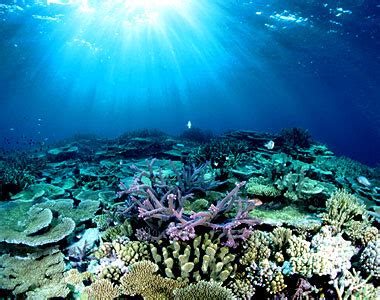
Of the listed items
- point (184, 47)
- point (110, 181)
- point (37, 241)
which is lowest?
point (110, 181)

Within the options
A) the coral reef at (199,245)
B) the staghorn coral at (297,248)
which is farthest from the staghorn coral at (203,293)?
the staghorn coral at (297,248)

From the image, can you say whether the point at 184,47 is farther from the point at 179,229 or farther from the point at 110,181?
the point at 179,229

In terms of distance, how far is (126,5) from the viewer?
85.7 feet

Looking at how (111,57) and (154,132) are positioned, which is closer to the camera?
(154,132)

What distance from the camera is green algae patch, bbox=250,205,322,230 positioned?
15.3 feet

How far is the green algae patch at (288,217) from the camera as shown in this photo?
183 inches

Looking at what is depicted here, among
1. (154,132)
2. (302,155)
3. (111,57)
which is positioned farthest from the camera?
(111,57)

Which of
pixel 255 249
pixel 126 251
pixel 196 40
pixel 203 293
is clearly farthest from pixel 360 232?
pixel 196 40

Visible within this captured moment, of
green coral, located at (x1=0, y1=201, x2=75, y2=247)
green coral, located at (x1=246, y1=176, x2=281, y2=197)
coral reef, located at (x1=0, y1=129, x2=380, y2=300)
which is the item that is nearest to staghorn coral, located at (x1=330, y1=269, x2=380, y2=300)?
coral reef, located at (x1=0, y1=129, x2=380, y2=300)

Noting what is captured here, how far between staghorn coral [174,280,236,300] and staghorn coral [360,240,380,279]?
2.19 meters

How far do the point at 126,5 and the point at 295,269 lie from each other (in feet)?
93.6

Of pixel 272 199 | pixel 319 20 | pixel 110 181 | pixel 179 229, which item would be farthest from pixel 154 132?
pixel 319 20

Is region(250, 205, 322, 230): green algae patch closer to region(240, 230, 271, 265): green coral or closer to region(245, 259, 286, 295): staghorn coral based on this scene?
region(240, 230, 271, 265): green coral

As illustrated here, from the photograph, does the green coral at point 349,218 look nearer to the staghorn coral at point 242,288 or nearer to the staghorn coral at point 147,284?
the staghorn coral at point 242,288
